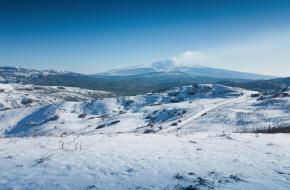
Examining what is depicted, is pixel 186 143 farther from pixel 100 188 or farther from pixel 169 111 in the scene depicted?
pixel 169 111

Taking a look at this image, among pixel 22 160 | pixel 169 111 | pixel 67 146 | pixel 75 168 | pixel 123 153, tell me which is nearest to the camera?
pixel 75 168

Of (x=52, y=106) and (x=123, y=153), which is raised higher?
(x=123, y=153)

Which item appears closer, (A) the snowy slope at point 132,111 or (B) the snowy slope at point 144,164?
(B) the snowy slope at point 144,164

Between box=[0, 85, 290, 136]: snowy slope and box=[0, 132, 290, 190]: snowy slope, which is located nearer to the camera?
box=[0, 132, 290, 190]: snowy slope

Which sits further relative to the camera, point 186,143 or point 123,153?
point 186,143

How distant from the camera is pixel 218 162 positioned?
991 centimetres

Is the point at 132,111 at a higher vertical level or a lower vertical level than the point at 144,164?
lower

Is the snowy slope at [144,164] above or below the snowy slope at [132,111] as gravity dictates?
above

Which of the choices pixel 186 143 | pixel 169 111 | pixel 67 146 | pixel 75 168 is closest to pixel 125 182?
pixel 75 168

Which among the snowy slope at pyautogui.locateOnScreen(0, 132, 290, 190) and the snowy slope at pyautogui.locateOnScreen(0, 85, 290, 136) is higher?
the snowy slope at pyautogui.locateOnScreen(0, 132, 290, 190)

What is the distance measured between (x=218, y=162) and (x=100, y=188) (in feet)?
14.0

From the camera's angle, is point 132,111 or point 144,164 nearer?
point 144,164

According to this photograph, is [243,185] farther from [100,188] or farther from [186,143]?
[186,143]

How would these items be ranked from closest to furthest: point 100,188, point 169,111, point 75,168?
point 100,188, point 75,168, point 169,111
